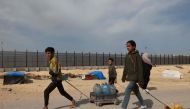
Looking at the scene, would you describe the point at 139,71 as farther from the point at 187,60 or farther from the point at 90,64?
the point at 187,60

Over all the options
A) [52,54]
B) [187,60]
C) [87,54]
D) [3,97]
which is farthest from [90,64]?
[52,54]

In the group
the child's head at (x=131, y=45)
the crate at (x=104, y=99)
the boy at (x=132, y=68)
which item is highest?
the child's head at (x=131, y=45)

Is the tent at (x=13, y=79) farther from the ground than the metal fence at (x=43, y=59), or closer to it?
closer to it

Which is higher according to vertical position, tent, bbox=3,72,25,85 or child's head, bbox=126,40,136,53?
child's head, bbox=126,40,136,53

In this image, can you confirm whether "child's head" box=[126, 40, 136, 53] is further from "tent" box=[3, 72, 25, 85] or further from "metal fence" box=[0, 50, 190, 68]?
"metal fence" box=[0, 50, 190, 68]

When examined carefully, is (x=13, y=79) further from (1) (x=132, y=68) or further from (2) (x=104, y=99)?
(1) (x=132, y=68)

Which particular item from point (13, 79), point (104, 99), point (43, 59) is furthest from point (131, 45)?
point (43, 59)

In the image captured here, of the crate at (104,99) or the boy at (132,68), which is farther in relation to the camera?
the crate at (104,99)

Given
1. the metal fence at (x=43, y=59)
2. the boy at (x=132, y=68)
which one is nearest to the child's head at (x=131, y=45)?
the boy at (x=132, y=68)

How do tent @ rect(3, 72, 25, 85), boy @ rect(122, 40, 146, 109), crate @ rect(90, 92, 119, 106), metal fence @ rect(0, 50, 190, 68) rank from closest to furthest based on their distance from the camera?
boy @ rect(122, 40, 146, 109) < crate @ rect(90, 92, 119, 106) < tent @ rect(3, 72, 25, 85) < metal fence @ rect(0, 50, 190, 68)

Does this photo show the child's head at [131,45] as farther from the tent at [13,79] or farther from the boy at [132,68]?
the tent at [13,79]

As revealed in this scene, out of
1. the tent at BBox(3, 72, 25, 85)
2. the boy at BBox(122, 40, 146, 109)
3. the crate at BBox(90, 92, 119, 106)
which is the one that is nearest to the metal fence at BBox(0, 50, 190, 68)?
the tent at BBox(3, 72, 25, 85)

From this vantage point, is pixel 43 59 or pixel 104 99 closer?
pixel 104 99

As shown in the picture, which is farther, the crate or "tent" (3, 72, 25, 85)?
"tent" (3, 72, 25, 85)
